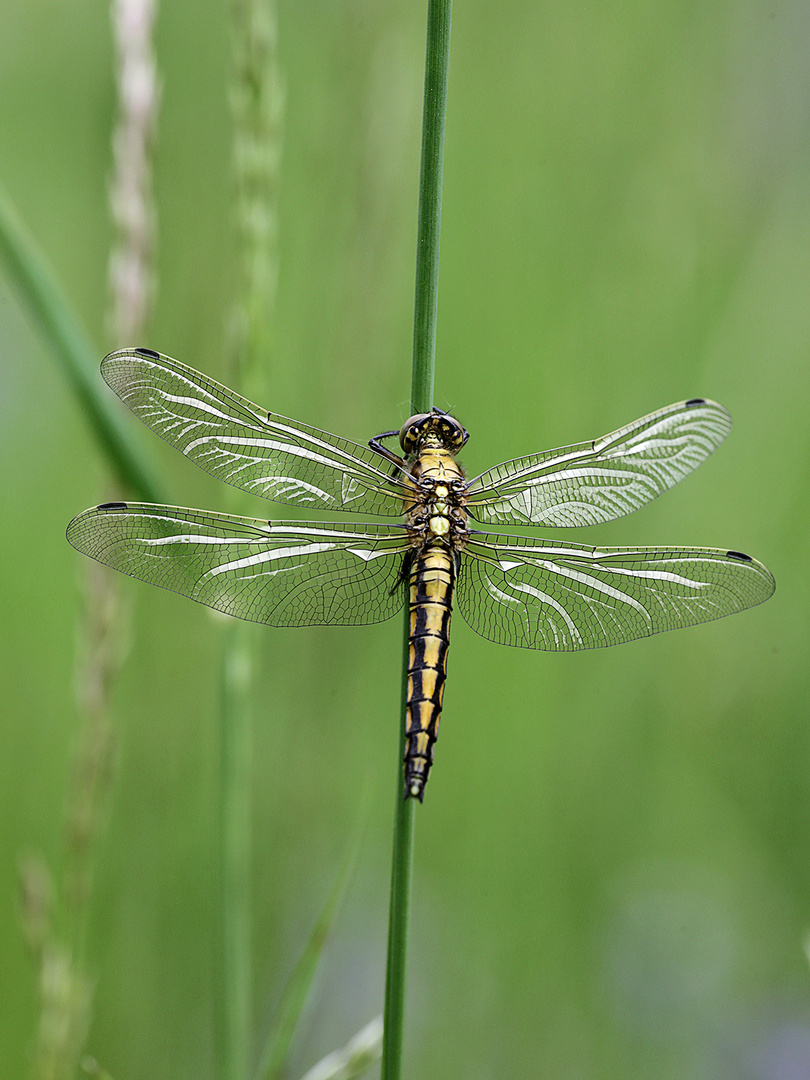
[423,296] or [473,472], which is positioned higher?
[473,472]

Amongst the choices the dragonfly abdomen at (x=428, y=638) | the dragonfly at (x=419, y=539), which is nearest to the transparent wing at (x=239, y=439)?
the dragonfly at (x=419, y=539)

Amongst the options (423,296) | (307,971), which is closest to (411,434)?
(423,296)

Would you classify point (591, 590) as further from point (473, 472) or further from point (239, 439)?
point (473, 472)

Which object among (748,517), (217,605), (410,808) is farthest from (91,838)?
(748,517)

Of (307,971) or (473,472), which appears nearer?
(307,971)

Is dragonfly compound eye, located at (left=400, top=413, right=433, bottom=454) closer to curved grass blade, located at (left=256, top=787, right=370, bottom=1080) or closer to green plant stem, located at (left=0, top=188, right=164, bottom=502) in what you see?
green plant stem, located at (left=0, top=188, right=164, bottom=502)
